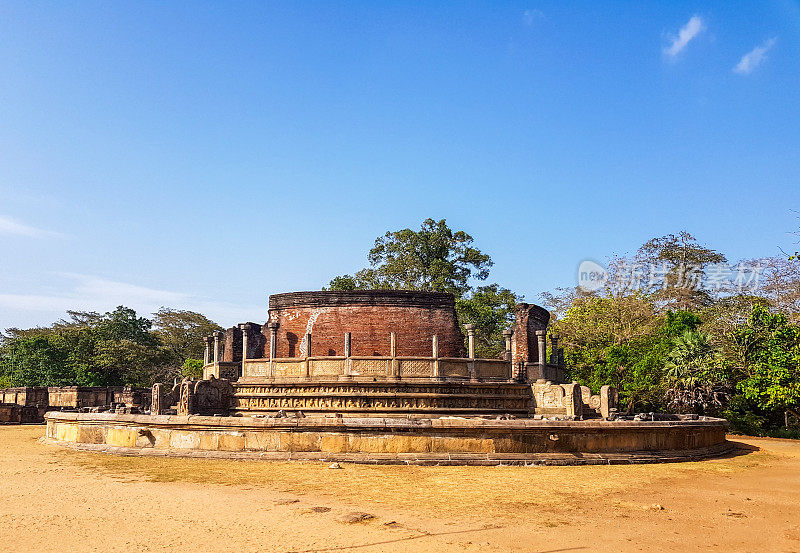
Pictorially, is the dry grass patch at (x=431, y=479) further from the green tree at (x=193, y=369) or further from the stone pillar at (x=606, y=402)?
the green tree at (x=193, y=369)

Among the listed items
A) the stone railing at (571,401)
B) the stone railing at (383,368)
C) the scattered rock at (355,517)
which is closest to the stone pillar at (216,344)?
the stone railing at (383,368)

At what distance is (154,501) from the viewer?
23.7 ft

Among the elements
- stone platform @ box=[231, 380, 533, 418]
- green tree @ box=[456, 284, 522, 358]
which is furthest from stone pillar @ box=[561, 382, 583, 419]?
green tree @ box=[456, 284, 522, 358]

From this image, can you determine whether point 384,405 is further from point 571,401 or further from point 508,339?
point 508,339

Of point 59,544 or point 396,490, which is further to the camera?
point 396,490

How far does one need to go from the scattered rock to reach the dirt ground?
31mm

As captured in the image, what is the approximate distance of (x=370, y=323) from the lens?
22594mm

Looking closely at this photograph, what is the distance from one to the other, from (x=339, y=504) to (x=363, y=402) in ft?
27.5

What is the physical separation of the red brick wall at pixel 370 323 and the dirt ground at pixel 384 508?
1185 cm

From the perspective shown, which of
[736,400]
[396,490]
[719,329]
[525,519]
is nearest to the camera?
[525,519]

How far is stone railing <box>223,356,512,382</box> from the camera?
15859 millimetres

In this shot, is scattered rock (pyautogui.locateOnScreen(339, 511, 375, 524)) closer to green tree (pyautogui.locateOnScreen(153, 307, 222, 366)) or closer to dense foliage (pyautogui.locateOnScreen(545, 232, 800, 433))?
dense foliage (pyautogui.locateOnScreen(545, 232, 800, 433))

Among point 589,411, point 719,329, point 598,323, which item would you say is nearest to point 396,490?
point 589,411

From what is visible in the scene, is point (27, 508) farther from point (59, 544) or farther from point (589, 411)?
point (589, 411)
